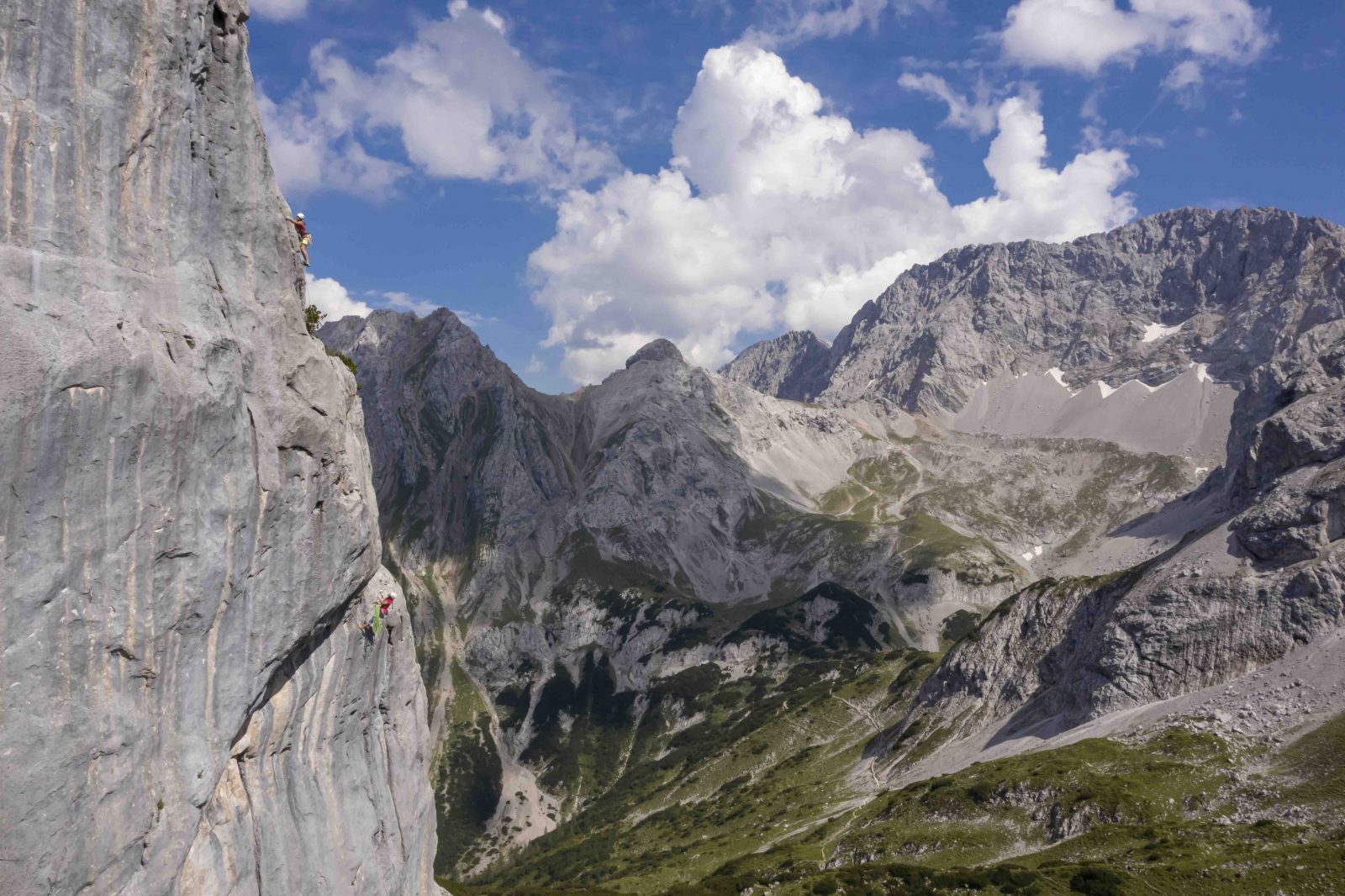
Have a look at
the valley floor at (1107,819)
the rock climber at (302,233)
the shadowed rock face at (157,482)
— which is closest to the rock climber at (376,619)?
the shadowed rock face at (157,482)

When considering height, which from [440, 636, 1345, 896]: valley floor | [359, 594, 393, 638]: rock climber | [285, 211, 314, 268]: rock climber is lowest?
[440, 636, 1345, 896]: valley floor

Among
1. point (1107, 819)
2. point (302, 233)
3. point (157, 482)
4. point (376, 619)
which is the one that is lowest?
point (1107, 819)

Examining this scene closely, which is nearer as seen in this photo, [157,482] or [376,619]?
[157,482]

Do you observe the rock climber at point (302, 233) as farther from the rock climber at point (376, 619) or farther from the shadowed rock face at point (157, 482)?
the rock climber at point (376, 619)

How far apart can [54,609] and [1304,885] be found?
227ft

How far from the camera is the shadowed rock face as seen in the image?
27.4 m

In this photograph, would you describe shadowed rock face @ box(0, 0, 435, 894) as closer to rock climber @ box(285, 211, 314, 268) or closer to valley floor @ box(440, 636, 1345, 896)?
rock climber @ box(285, 211, 314, 268)

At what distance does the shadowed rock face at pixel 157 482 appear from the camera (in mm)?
27375

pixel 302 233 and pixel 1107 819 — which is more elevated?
pixel 302 233

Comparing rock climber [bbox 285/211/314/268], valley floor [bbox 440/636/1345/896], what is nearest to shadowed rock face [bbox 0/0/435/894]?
rock climber [bbox 285/211/314/268]

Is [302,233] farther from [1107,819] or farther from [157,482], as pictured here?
[1107,819]

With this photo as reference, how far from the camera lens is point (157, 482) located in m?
30.6

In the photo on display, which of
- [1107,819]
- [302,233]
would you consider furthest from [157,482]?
[1107,819]

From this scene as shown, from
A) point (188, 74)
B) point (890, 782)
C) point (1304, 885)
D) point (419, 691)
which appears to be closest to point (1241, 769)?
point (1304, 885)
